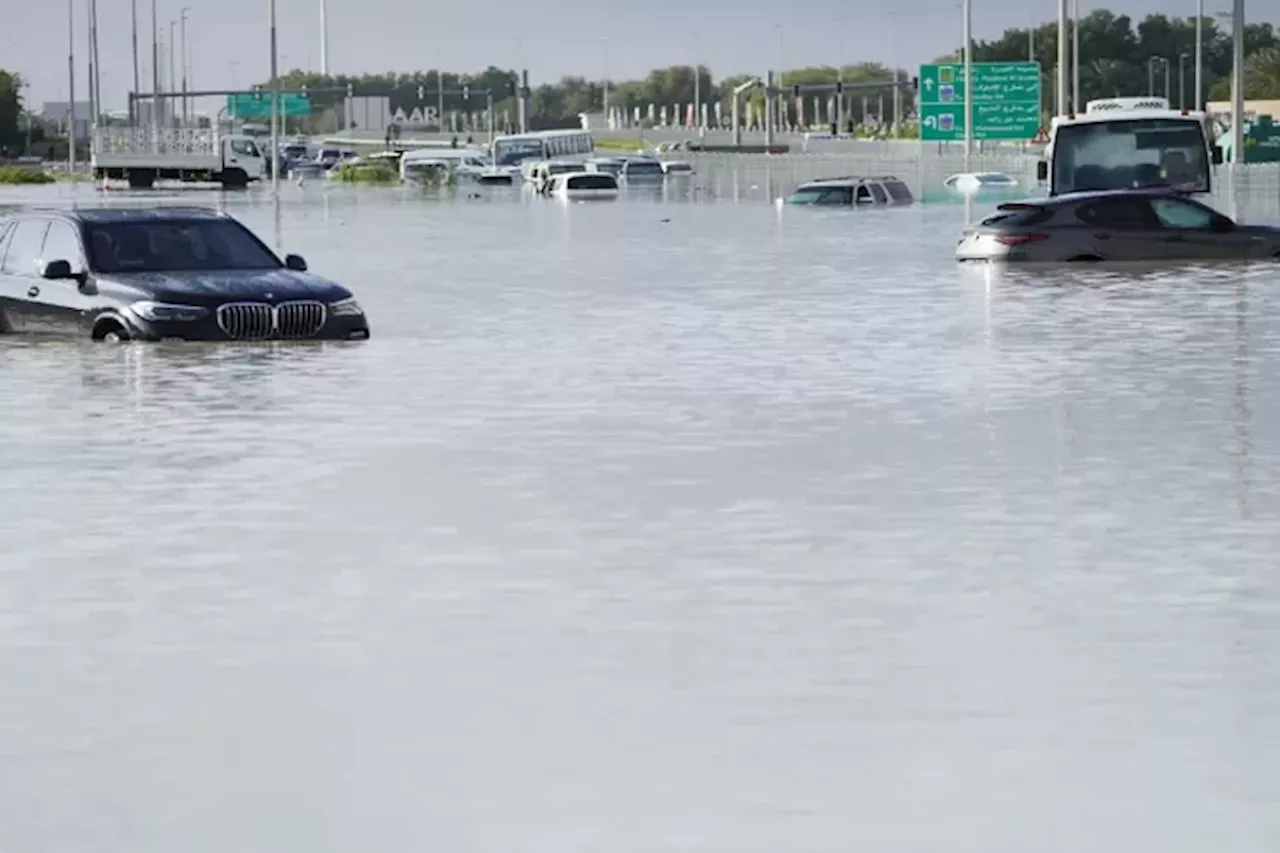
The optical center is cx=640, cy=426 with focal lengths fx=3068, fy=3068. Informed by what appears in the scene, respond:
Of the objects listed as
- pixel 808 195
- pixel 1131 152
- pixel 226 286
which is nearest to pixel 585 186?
pixel 808 195

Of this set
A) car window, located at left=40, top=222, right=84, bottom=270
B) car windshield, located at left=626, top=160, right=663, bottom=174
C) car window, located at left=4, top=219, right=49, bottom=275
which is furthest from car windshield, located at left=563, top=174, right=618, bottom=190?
car window, located at left=40, top=222, right=84, bottom=270

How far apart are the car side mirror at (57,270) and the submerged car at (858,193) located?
6033 centimetres

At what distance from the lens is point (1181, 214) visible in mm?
43094

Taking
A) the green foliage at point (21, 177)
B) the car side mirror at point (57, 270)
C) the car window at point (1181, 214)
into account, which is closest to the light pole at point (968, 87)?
the green foliage at point (21, 177)

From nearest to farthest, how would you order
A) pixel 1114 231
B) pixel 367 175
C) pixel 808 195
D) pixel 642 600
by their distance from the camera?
pixel 642 600 < pixel 1114 231 < pixel 808 195 < pixel 367 175

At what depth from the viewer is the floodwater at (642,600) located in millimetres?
8188

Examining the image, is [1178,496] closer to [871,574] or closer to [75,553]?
[871,574]

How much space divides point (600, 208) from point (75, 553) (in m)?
74.2

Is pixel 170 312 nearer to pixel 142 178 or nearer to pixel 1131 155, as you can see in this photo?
pixel 1131 155

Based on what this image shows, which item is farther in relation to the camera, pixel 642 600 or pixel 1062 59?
pixel 1062 59

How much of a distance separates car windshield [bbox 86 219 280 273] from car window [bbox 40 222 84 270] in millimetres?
119

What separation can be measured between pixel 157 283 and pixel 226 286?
0.57 metres

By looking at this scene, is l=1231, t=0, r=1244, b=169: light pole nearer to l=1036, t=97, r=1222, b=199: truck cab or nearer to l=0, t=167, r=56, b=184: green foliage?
l=1036, t=97, r=1222, b=199: truck cab

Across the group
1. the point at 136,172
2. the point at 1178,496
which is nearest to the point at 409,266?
the point at 1178,496
